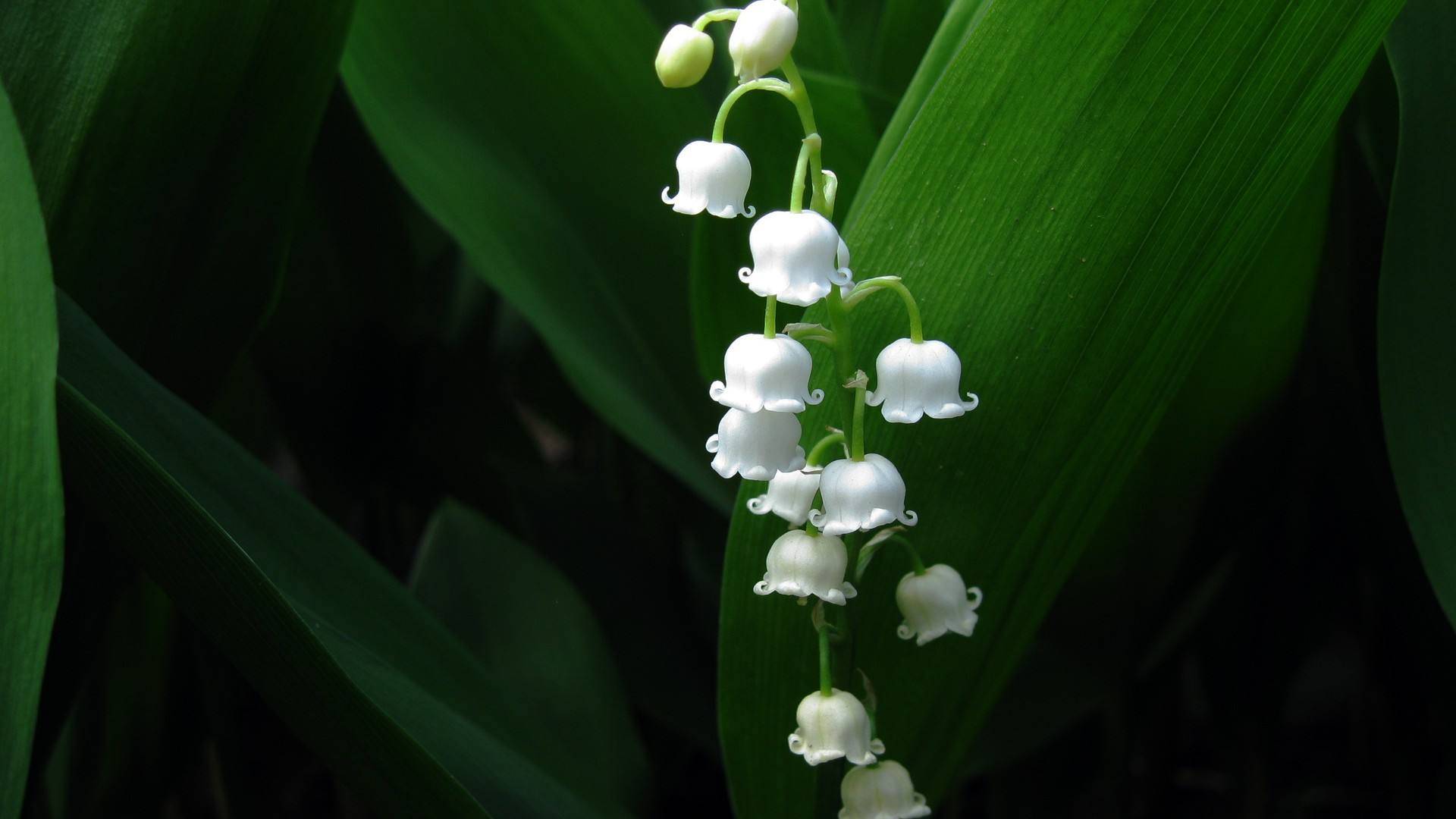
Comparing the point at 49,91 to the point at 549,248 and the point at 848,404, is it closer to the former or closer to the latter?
the point at 549,248

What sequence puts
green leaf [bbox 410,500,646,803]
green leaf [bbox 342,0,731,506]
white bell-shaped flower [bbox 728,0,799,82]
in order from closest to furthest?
white bell-shaped flower [bbox 728,0,799,82] → green leaf [bbox 342,0,731,506] → green leaf [bbox 410,500,646,803]

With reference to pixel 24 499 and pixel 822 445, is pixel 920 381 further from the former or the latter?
pixel 24 499

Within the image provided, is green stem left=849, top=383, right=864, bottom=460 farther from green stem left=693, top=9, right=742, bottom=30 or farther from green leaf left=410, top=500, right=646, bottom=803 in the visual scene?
green leaf left=410, top=500, right=646, bottom=803

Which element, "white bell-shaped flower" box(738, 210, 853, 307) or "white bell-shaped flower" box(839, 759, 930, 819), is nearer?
"white bell-shaped flower" box(738, 210, 853, 307)

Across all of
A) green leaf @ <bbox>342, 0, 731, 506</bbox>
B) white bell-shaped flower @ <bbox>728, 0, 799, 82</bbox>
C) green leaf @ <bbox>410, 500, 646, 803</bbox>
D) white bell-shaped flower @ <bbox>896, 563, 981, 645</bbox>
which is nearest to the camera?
white bell-shaped flower @ <bbox>728, 0, 799, 82</bbox>

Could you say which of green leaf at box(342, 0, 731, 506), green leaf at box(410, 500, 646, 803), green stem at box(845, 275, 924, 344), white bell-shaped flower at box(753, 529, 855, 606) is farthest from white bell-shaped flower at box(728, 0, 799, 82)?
green leaf at box(410, 500, 646, 803)

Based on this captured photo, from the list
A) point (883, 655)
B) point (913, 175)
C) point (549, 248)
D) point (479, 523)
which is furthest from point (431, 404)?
point (913, 175)

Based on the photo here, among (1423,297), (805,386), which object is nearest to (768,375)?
(805,386)
